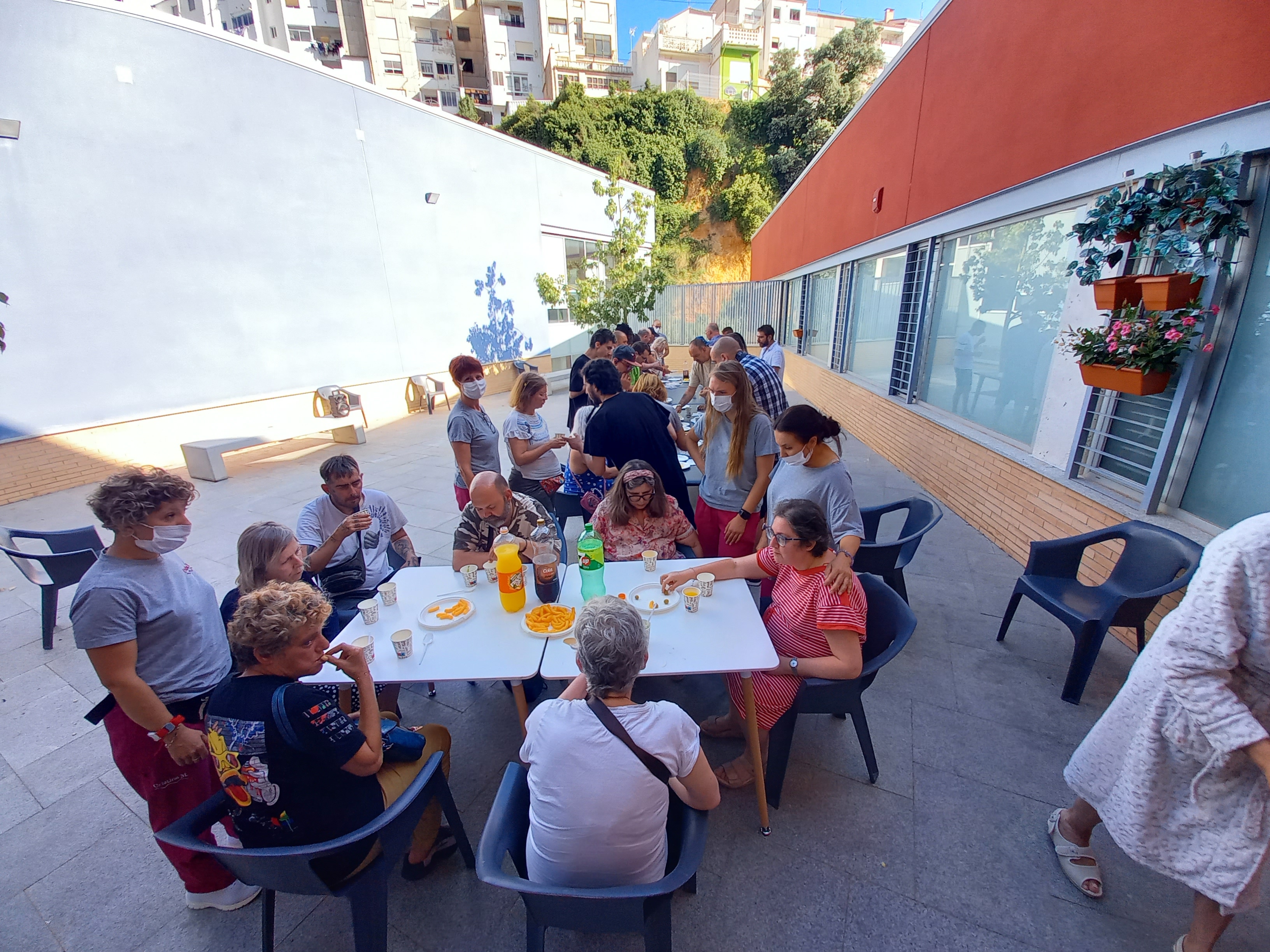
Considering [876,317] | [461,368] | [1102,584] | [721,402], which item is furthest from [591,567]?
[876,317]

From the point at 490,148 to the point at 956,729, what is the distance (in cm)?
1414

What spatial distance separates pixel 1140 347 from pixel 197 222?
10.8 m

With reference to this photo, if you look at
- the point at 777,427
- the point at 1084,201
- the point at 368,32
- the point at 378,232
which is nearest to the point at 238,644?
the point at 777,427

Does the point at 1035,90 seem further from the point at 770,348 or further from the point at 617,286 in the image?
the point at 617,286

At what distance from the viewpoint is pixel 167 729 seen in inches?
70.1

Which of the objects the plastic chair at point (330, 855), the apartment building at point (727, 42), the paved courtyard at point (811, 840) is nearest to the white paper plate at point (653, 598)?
the paved courtyard at point (811, 840)

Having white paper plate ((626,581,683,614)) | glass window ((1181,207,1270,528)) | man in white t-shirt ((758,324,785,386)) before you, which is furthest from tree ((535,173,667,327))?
white paper plate ((626,581,683,614))

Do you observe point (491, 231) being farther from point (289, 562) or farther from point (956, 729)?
point (956, 729)

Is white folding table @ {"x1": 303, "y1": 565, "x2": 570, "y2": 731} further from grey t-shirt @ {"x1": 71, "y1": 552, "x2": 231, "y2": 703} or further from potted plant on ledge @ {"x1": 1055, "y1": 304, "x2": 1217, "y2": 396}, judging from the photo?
potted plant on ledge @ {"x1": 1055, "y1": 304, "x2": 1217, "y2": 396}

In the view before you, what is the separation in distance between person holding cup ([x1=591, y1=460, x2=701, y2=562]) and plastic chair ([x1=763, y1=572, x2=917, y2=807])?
103 cm

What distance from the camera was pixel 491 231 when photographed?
12.7 meters

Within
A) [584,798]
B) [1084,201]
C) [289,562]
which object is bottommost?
[584,798]

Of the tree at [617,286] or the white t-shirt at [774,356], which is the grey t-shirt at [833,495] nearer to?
the white t-shirt at [774,356]

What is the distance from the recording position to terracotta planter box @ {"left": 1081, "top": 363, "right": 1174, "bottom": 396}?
2850 mm
